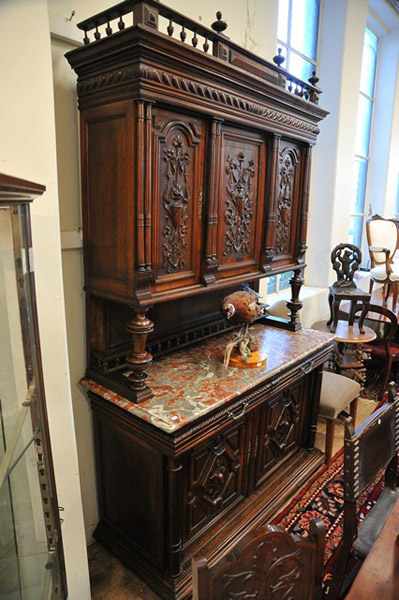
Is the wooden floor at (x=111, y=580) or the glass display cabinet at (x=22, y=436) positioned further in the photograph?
the wooden floor at (x=111, y=580)

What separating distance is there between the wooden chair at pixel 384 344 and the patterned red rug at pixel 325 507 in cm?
143

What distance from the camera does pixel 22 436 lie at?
3.45ft

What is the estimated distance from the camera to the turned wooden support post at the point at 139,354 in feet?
5.06

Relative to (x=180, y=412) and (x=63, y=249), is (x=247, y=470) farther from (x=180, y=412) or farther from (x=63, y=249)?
(x=63, y=249)

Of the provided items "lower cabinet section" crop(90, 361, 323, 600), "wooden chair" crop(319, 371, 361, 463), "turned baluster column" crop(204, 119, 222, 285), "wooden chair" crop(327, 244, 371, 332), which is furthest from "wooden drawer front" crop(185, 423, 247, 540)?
"wooden chair" crop(327, 244, 371, 332)

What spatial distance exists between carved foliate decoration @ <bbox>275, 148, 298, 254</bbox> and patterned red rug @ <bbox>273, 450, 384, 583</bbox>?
130 centimetres

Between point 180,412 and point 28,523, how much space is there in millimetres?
607

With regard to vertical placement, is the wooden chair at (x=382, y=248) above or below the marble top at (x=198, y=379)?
above

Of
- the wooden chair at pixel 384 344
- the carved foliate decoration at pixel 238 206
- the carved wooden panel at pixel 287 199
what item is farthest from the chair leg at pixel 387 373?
the carved foliate decoration at pixel 238 206

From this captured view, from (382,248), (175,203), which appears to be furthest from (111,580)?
(382,248)

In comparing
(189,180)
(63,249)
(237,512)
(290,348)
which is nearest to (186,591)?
(237,512)

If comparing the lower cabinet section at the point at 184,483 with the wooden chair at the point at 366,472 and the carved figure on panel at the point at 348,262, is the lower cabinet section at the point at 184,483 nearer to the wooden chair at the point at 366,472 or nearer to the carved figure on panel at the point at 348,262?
the wooden chair at the point at 366,472

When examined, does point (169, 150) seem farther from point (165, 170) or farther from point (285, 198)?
point (285, 198)

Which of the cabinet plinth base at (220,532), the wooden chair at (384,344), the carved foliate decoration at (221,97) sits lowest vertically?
the cabinet plinth base at (220,532)
